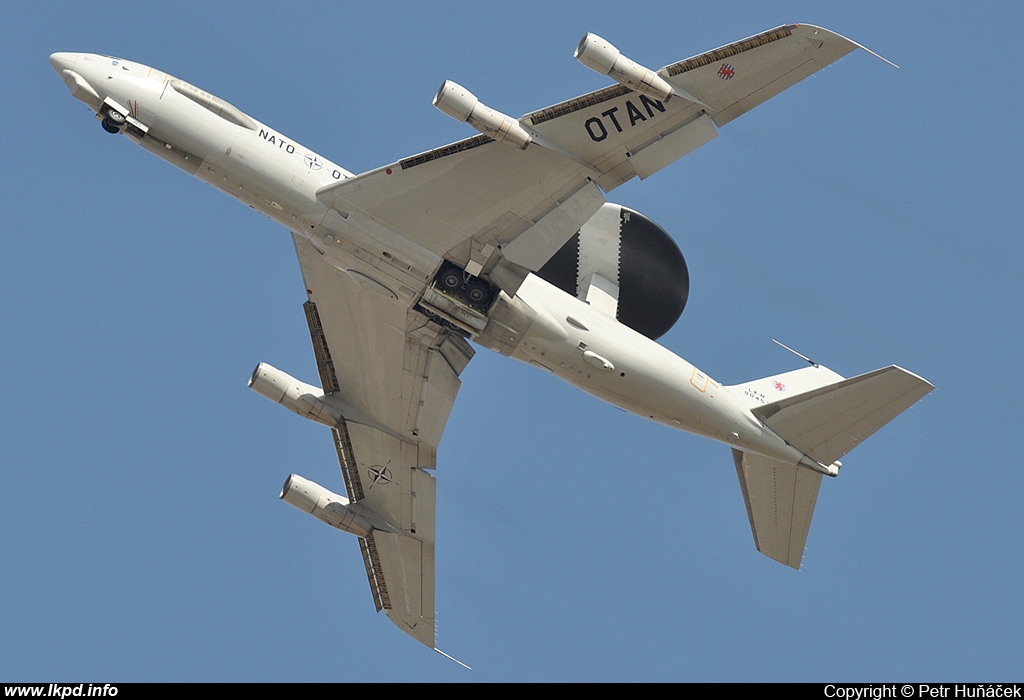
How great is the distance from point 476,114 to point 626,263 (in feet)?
30.0

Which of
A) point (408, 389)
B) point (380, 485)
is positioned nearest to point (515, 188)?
point (408, 389)

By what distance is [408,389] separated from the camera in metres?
43.1

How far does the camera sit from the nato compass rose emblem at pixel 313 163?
37062mm

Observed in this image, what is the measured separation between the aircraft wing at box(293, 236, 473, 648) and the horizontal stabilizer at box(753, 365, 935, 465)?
10948 millimetres

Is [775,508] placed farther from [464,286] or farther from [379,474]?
[379,474]

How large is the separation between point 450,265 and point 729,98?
979cm

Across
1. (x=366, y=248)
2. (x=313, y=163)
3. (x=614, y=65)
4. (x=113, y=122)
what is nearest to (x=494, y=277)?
(x=366, y=248)

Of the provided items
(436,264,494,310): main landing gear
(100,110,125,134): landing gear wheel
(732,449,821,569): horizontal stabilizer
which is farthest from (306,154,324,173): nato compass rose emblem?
(732,449,821,569): horizontal stabilizer

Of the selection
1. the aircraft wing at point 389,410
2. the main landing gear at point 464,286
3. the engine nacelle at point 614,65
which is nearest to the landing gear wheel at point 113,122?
the aircraft wing at point 389,410

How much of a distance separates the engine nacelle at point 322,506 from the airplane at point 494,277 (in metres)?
0.07

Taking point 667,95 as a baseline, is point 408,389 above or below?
below

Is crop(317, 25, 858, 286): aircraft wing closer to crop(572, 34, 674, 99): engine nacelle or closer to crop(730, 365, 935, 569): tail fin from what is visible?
crop(572, 34, 674, 99): engine nacelle

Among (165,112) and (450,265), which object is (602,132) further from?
(165,112)

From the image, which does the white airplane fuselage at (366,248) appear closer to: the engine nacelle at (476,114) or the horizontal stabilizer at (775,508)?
the horizontal stabilizer at (775,508)
